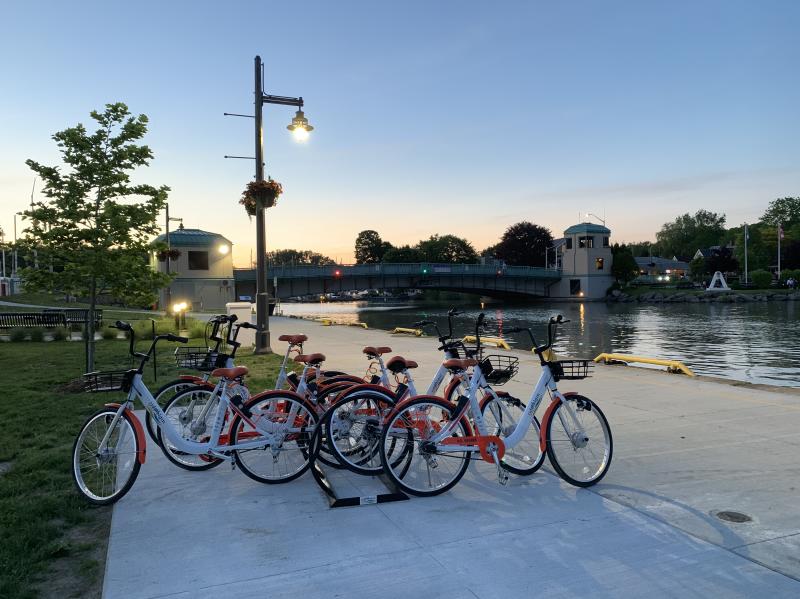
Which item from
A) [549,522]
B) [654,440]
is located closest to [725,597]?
[549,522]

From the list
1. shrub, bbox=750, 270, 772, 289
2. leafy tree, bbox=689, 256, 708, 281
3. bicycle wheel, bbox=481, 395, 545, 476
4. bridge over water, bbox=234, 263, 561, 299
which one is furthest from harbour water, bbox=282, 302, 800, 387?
leafy tree, bbox=689, 256, 708, 281

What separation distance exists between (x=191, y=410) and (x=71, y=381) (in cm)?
637

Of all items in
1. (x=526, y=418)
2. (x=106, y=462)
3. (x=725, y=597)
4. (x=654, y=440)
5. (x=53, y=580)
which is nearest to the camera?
(x=725, y=597)

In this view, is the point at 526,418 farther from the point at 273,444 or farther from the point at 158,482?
the point at 158,482

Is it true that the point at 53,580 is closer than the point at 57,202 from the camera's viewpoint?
Yes

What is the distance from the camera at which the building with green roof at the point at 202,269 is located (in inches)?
1807

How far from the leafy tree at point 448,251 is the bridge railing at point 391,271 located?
58.1 m

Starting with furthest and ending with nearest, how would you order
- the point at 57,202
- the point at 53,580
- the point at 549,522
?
the point at 57,202 → the point at 549,522 → the point at 53,580

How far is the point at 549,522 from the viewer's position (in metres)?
4.07

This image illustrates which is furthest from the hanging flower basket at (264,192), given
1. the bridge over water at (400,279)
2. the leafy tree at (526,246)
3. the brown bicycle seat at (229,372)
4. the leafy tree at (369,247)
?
the leafy tree at (369,247)

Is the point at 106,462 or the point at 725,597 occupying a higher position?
the point at 106,462

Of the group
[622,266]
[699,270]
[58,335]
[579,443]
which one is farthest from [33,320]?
[699,270]

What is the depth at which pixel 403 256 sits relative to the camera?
138750 millimetres

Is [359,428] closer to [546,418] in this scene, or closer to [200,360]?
Result: [546,418]
